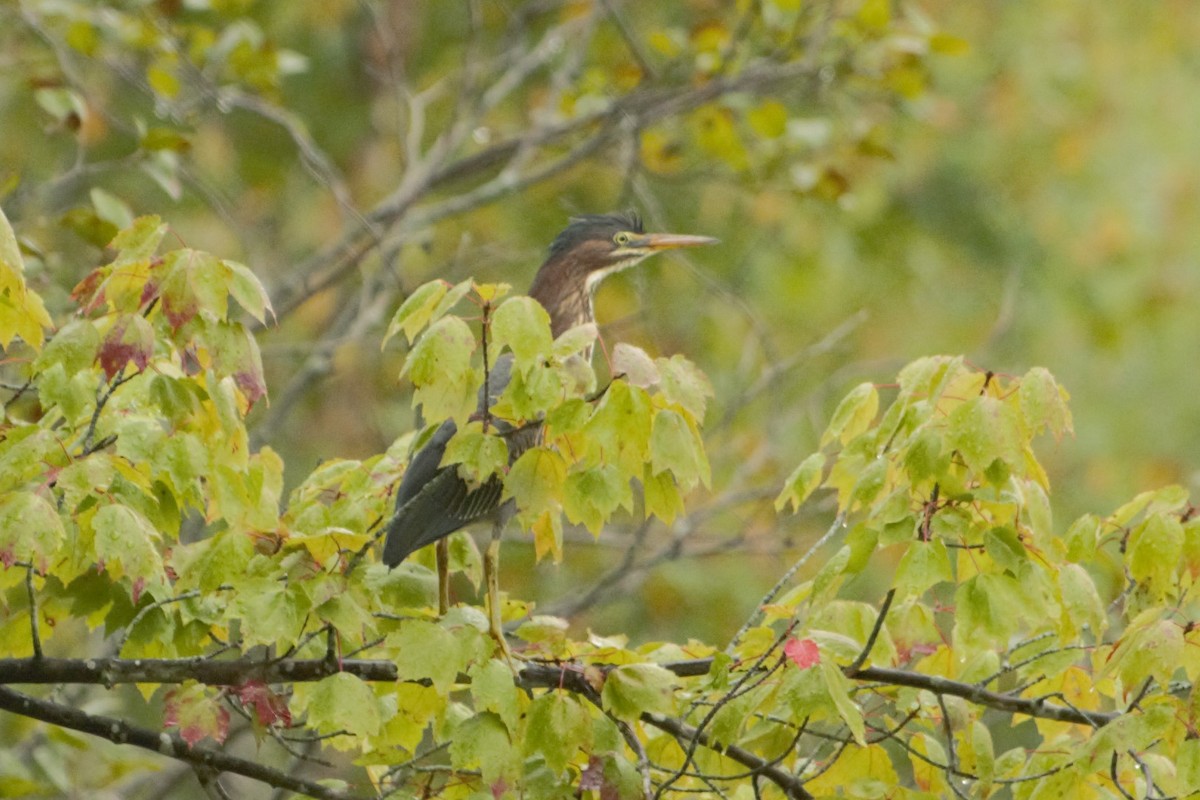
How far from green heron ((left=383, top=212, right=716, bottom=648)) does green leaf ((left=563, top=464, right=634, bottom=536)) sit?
0.13 metres

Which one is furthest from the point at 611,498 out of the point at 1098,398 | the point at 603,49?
the point at 1098,398

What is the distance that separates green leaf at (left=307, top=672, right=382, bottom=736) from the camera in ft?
8.08

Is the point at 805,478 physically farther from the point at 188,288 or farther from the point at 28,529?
the point at 28,529

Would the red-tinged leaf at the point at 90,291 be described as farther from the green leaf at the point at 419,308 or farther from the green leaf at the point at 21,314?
the green leaf at the point at 419,308

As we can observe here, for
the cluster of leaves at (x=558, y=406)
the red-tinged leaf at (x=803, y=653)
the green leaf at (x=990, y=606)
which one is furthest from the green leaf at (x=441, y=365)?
the green leaf at (x=990, y=606)

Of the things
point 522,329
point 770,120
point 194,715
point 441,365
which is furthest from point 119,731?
point 770,120

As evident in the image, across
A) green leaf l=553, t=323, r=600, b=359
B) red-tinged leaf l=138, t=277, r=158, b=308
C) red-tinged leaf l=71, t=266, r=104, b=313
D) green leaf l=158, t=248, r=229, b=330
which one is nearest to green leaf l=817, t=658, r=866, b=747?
green leaf l=553, t=323, r=600, b=359

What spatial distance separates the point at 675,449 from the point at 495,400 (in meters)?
1.09

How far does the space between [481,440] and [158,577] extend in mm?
694

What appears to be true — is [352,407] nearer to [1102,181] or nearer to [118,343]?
[1102,181]

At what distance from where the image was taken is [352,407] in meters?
9.15

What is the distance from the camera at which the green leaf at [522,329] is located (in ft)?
A: 7.32

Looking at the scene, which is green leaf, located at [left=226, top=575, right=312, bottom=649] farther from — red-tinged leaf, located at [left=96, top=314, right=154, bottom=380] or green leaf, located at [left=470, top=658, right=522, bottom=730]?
red-tinged leaf, located at [left=96, top=314, right=154, bottom=380]

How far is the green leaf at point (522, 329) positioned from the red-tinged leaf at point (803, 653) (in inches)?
23.6
